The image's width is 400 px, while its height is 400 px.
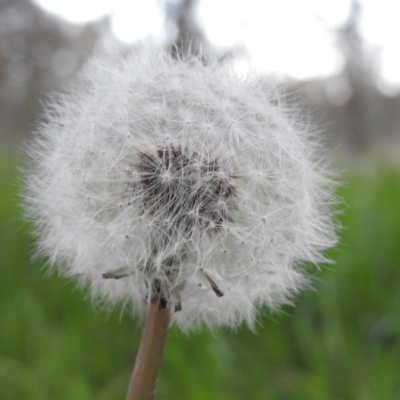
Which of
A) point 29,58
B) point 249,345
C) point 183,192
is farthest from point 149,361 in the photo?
point 29,58

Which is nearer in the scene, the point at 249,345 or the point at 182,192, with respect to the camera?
the point at 182,192

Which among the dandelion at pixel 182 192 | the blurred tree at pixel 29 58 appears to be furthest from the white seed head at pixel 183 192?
the blurred tree at pixel 29 58

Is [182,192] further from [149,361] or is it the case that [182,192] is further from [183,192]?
[149,361]

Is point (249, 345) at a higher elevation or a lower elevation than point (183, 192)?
lower

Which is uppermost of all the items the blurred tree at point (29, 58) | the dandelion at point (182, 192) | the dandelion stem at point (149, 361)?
the dandelion at point (182, 192)

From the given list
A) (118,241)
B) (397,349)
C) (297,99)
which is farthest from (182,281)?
(397,349)

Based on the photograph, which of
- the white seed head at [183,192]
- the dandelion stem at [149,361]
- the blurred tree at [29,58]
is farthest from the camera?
the blurred tree at [29,58]

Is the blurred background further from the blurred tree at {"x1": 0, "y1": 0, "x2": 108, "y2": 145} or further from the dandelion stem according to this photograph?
the blurred tree at {"x1": 0, "y1": 0, "x2": 108, "y2": 145}

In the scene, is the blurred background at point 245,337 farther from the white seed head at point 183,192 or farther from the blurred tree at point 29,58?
the blurred tree at point 29,58
